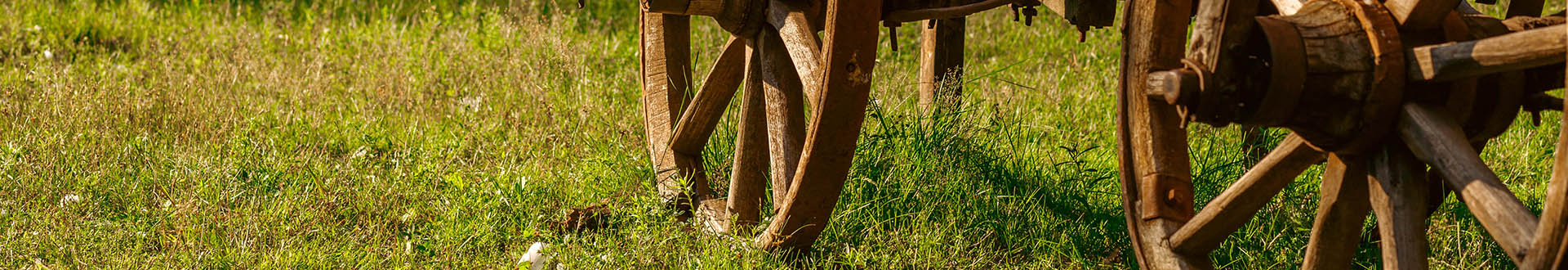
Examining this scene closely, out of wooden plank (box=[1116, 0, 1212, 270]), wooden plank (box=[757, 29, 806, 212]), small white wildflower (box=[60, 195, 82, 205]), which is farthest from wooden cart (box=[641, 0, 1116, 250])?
small white wildflower (box=[60, 195, 82, 205])

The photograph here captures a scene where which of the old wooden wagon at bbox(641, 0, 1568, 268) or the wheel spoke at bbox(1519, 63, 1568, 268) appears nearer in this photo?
the wheel spoke at bbox(1519, 63, 1568, 268)

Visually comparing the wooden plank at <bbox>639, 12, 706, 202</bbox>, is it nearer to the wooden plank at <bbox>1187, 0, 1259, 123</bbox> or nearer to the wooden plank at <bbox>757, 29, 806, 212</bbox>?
the wooden plank at <bbox>757, 29, 806, 212</bbox>

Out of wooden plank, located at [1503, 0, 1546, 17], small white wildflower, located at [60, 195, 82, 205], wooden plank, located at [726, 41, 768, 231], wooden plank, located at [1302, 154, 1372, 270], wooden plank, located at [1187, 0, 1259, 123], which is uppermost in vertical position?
wooden plank, located at [1187, 0, 1259, 123]

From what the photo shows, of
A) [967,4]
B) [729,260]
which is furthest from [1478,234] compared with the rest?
[729,260]

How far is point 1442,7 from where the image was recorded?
164cm

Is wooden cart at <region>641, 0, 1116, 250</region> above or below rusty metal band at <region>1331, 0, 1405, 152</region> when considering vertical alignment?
below

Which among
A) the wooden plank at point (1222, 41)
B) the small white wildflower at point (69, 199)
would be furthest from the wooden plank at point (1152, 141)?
the small white wildflower at point (69, 199)

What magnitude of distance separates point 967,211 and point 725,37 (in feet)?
8.70

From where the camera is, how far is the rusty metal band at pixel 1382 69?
163cm

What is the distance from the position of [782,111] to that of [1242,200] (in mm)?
969

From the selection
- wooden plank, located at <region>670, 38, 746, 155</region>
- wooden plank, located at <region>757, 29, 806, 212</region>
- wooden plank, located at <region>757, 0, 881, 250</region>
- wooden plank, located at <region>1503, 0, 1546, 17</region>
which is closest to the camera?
wooden plank, located at <region>1503, 0, 1546, 17</region>

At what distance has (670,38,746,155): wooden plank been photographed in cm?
294

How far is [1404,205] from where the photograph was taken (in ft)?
5.65

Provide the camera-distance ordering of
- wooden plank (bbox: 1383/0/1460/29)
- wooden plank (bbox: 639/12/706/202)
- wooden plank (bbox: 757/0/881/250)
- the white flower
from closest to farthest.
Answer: wooden plank (bbox: 1383/0/1460/29) → wooden plank (bbox: 757/0/881/250) → the white flower → wooden plank (bbox: 639/12/706/202)
